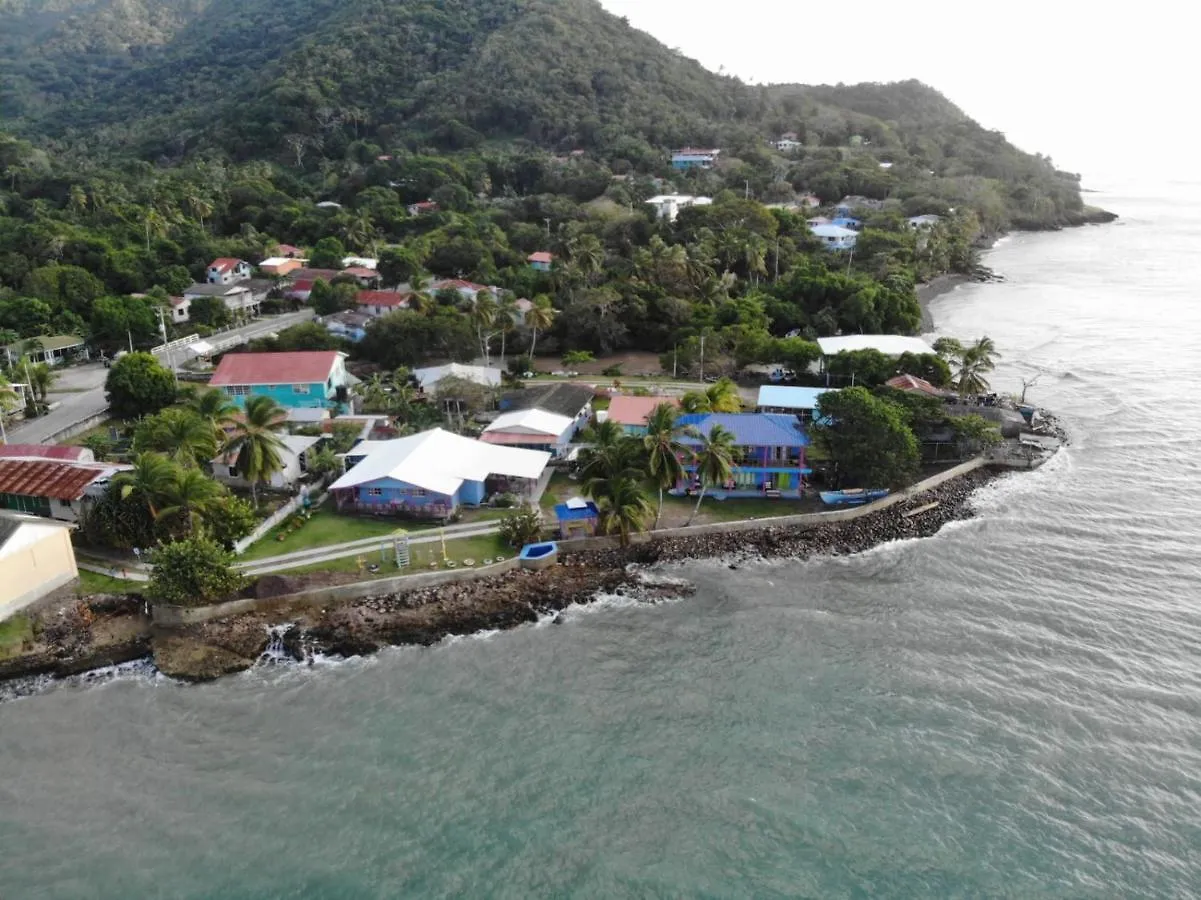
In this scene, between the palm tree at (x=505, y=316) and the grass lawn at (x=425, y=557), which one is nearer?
the grass lawn at (x=425, y=557)

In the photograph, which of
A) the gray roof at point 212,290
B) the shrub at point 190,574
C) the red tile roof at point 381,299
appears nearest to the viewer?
the shrub at point 190,574

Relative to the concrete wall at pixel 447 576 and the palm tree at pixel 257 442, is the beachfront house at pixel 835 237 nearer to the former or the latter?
the concrete wall at pixel 447 576

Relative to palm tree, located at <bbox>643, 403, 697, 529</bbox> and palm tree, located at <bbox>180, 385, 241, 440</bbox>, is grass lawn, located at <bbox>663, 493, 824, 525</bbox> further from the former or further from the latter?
palm tree, located at <bbox>180, 385, 241, 440</bbox>

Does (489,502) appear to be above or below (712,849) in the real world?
above

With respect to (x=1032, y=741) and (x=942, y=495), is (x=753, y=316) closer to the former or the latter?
(x=942, y=495)

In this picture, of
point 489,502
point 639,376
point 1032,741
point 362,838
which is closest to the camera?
point 362,838

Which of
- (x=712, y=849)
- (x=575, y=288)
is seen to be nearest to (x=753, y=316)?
(x=575, y=288)

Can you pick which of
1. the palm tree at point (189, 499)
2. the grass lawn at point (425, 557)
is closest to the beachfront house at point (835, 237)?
the grass lawn at point (425, 557)
